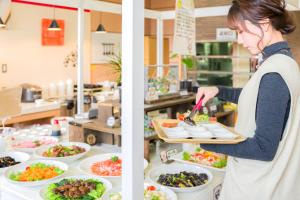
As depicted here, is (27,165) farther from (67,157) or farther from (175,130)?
(175,130)

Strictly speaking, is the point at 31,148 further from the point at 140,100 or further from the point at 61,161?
the point at 140,100

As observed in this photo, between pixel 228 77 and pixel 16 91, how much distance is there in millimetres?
4173

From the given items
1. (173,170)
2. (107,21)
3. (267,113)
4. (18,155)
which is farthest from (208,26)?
(267,113)

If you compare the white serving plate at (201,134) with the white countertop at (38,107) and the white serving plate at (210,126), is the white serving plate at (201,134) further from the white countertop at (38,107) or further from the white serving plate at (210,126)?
the white countertop at (38,107)

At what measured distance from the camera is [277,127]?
89cm

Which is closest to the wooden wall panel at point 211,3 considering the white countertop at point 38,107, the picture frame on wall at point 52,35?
the picture frame on wall at point 52,35

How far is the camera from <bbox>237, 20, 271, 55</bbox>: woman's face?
99cm

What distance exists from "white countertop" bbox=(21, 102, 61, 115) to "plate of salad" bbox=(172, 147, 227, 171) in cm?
292

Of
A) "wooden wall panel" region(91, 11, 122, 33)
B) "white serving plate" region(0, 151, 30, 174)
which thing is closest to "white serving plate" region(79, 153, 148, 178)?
"white serving plate" region(0, 151, 30, 174)

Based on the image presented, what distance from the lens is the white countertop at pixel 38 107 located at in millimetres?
4314

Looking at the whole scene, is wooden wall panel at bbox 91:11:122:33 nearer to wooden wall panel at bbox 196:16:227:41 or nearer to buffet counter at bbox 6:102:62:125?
wooden wall panel at bbox 196:16:227:41

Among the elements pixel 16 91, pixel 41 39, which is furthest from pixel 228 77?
pixel 16 91

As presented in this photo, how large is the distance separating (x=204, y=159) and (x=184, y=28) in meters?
0.91

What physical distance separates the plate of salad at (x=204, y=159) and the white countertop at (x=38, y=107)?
2919 mm
